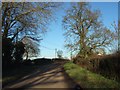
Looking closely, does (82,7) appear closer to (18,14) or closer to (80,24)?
(80,24)

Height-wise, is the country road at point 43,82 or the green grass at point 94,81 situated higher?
the green grass at point 94,81

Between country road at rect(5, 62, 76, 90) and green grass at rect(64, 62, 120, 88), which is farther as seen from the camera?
country road at rect(5, 62, 76, 90)

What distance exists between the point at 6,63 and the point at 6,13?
638 centimetres

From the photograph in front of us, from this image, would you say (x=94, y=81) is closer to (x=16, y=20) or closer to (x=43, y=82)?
(x=43, y=82)

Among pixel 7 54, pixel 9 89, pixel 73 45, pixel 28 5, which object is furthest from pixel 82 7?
pixel 9 89

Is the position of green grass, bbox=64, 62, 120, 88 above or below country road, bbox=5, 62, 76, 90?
above

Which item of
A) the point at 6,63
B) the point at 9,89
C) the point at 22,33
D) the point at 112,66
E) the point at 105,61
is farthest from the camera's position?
the point at 22,33

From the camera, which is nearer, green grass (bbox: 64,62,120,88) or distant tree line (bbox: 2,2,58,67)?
green grass (bbox: 64,62,120,88)

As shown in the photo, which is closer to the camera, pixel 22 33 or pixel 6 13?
pixel 6 13

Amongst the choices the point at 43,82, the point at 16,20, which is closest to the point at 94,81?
the point at 43,82

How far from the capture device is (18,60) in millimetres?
35688

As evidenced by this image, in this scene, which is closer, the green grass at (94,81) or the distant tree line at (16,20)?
the green grass at (94,81)

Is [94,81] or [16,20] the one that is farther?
[16,20]

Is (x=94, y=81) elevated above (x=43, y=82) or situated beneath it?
elevated above
